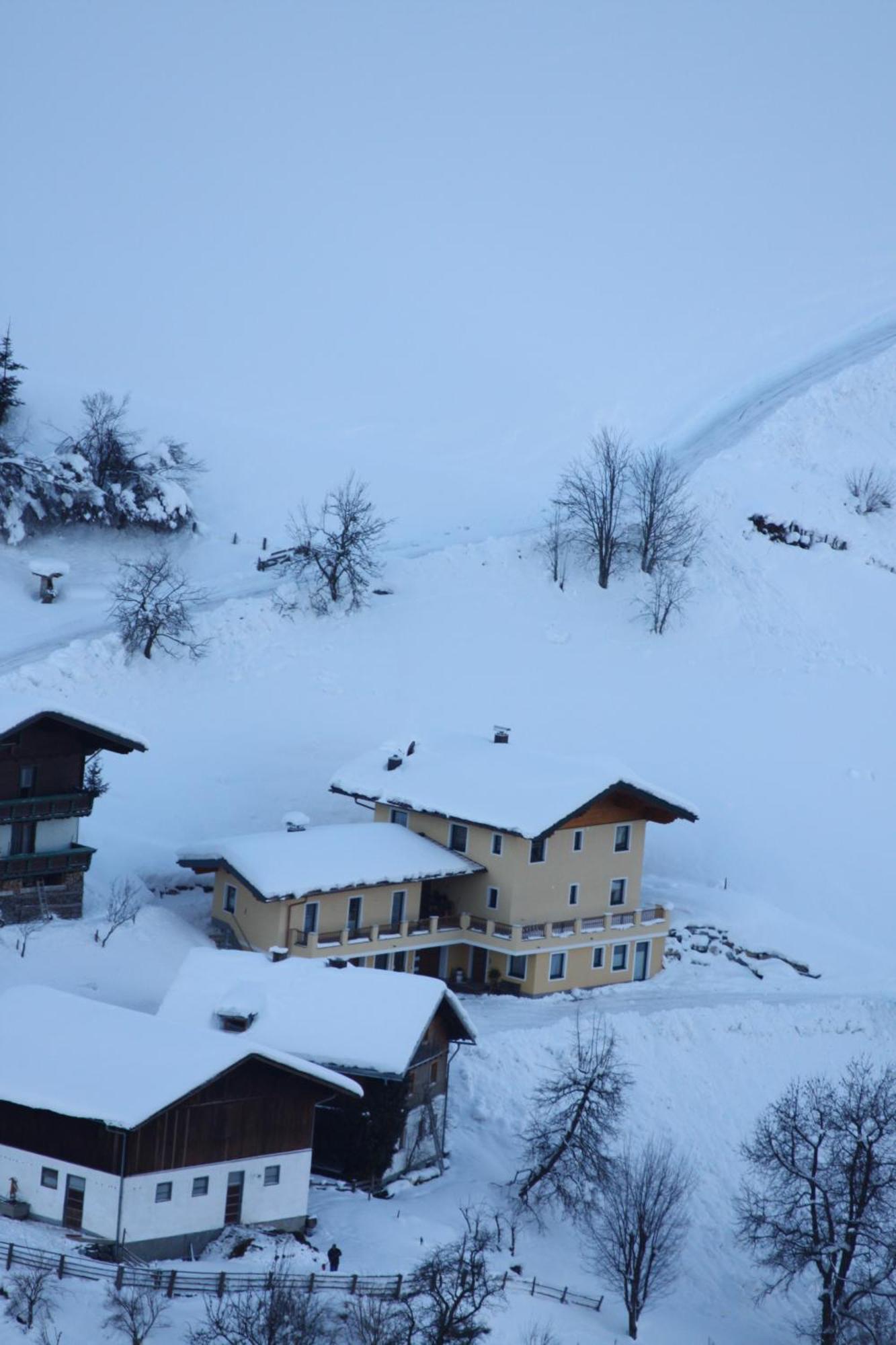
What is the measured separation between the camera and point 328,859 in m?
47.9

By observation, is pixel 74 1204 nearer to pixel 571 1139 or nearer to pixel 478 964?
pixel 571 1139

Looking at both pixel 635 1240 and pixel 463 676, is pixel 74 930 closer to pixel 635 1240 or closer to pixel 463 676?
pixel 635 1240

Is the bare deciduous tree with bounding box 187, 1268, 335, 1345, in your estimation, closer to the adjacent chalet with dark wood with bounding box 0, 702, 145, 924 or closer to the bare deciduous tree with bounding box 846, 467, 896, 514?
the adjacent chalet with dark wood with bounding box 0, 702, 145, 924

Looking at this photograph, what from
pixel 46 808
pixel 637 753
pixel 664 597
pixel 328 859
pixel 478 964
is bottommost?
pixel 478 964

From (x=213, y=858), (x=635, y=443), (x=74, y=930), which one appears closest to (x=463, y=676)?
(x=213, y=858)

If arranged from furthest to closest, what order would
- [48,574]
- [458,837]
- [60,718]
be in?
1. [48,574]
2. [458,837]
3. [60,718]

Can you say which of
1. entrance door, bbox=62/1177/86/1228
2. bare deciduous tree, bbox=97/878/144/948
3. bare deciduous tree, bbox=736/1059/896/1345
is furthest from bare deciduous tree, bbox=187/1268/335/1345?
bare deciduous tree, bbox=97/878/144/948

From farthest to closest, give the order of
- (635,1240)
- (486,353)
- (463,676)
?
1. (486,353)
2. (463,676)
3. (635,1240)

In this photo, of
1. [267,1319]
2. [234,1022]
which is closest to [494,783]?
[234,1022]

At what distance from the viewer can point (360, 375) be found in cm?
11062

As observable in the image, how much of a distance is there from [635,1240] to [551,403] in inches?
3175

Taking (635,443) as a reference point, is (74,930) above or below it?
A: below

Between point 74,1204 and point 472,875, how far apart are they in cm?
2185

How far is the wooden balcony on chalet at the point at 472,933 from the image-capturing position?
47.1 meters
